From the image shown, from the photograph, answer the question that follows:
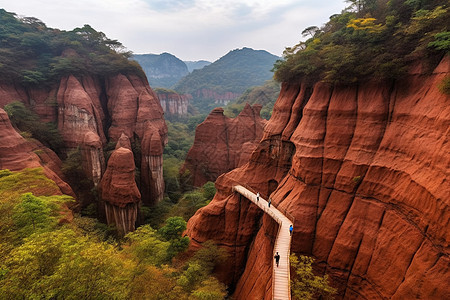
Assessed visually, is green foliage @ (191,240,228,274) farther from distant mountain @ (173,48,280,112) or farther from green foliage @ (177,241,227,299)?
distant mountain @ (173,48,280,112)

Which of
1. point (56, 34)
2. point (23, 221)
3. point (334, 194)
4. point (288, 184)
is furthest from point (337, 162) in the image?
point (56, 34)

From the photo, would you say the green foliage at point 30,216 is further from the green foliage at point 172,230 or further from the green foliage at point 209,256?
the green foliage at point 209,256

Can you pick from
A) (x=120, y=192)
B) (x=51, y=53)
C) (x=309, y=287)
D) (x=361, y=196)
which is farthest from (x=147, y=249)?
(x=51, y=53)

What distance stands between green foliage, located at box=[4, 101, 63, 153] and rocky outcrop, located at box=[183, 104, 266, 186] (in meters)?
19.3

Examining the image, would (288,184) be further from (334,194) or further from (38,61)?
(38,61)

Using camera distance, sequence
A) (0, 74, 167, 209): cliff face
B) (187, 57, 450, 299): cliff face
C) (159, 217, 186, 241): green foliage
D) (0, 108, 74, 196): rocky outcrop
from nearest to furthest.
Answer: (187, 57, 450, 299): cliff face < (159, 217, 186, 241): green foliage < (0, 108, 74, 196): rocky outcrop < (0, 74, 167, 209): cliff face

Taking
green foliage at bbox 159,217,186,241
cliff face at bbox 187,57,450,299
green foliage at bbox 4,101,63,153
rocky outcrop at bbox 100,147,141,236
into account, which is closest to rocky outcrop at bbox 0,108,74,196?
rocky outcrop at bbox 100,147,141,236

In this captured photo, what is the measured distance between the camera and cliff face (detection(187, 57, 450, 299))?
9883 mm

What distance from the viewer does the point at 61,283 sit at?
7.50 m

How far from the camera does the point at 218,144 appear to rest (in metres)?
41.2

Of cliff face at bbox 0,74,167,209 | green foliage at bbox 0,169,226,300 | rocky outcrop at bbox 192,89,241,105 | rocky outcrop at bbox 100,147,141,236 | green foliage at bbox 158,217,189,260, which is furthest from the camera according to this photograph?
rocky outcrop at bbox 192,89,241,105

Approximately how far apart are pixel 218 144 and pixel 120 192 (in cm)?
2018

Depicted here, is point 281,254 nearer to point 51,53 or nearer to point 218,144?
point 218,144

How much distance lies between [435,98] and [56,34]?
53.3 m
